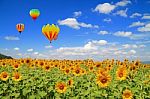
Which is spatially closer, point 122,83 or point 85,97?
point 85,97

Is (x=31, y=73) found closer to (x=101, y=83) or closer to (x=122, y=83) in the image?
(x=122, y=83)

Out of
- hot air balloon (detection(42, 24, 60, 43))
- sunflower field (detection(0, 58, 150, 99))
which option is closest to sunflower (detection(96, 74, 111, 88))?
sunflower field (detection(0, 58, 150, 99))

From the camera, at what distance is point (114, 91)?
32.4ft

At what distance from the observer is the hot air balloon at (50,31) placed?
124 ft

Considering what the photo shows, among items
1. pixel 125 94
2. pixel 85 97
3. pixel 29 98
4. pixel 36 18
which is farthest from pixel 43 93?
pixel 36 18

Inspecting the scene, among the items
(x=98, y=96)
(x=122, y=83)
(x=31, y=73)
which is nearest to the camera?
(x=98, y=96)

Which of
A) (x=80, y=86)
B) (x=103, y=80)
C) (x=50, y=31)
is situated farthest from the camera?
(x=50, y=31)

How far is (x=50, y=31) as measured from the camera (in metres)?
38.6

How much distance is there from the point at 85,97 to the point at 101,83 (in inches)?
32.8

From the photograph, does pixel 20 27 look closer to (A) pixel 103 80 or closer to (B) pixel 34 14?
(B) pixel 34 14

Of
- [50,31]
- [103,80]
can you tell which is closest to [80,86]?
[103,80]

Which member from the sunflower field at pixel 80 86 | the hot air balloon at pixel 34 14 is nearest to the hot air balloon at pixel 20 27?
the hot air balloon at pixel 34 14

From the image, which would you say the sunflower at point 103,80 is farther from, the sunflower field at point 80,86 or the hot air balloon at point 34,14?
the hot air balloon at point 34,14

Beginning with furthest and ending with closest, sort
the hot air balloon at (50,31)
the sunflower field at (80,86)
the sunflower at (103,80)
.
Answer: the hot air balloon at (50,31) < the sunflower field at (80,86) < the sunflower at (103,80)
